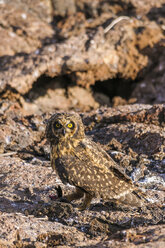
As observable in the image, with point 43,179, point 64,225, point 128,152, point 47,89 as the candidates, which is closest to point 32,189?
point 43,179

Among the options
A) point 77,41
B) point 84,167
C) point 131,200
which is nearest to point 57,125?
point 84,167

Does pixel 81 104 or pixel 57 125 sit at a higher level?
pixel 81 104

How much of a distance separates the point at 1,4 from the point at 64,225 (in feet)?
28.0

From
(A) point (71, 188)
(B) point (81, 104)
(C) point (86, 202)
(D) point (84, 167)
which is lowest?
(C) point (86, 202)

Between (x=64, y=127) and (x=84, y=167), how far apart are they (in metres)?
0.58

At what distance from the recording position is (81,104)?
10.4 m

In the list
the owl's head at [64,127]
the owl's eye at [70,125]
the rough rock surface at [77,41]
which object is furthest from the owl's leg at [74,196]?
the rough rock surface at [77,41]

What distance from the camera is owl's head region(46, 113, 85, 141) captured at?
483 cm

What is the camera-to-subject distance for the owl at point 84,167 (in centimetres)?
477

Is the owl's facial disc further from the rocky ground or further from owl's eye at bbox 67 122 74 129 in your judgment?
the rocky ground

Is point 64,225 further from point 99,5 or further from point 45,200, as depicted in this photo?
point 99,5

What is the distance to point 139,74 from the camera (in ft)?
34.4

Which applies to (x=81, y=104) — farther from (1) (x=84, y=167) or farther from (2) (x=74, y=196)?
(1) (x=84, y=167)

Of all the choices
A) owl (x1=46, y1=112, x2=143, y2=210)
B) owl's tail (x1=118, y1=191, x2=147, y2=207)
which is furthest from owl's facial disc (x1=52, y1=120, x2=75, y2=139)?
owl's tail (x1=118, y1=191, x2=147, y2=207)
